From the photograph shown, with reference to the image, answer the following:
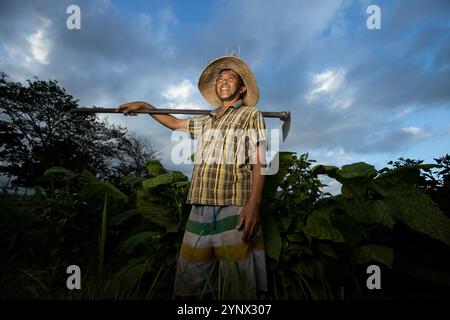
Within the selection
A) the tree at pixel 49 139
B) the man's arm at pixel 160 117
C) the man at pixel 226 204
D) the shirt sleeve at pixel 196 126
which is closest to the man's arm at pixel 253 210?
the man at pixel 226 204

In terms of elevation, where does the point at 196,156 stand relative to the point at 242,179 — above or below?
above

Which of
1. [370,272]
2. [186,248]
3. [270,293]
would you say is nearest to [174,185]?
[186,248]

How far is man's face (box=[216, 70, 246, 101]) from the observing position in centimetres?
252

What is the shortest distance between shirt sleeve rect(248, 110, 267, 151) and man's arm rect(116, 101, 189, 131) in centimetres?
67

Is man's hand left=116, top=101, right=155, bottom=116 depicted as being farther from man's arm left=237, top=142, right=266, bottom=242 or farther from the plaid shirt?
man's arm left=237, top=142, right=266, bottom=242

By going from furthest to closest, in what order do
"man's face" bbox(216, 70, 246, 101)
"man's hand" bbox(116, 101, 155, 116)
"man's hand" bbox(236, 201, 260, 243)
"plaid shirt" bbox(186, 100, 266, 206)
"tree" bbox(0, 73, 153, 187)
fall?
"tree" bbox(0, 73, 153, 187)
"man's hand" bbox(116, 101, 155, 116)
"man's face" bbox(216, 70, 246, 101)
"plaid shirt" bbox(186, 100, 266, 206)
"man's hand" bbox(236, 201, 260, 243)

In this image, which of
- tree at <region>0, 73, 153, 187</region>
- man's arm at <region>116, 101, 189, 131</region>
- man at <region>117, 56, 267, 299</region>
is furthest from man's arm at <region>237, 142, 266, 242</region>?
tree at <region>0, 73, 153, 187</region>

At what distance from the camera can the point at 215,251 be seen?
6.75 feet

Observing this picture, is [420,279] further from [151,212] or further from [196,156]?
[151,212]

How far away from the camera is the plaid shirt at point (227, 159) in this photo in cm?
210

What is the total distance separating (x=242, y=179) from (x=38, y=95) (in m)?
27.8

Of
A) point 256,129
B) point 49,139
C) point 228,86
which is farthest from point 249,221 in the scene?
point 49,139

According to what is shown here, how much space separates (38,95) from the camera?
24.5 metres

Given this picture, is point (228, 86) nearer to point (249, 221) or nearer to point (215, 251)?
point (249, 221)
